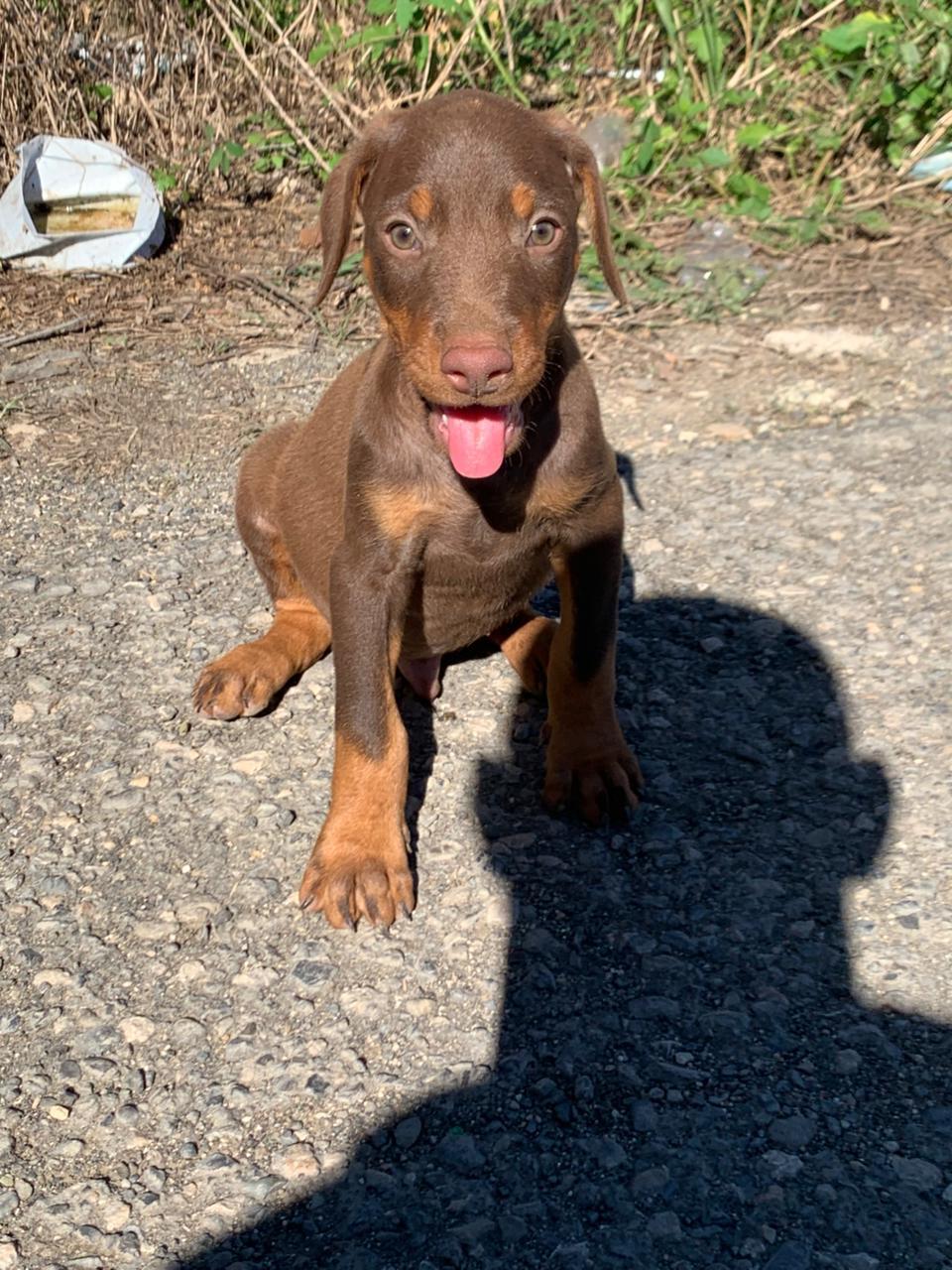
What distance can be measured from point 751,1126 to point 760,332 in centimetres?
473

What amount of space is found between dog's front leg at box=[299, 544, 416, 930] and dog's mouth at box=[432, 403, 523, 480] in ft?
1.32

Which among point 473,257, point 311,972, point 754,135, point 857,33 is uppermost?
point 473,257

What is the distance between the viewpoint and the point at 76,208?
310 inches

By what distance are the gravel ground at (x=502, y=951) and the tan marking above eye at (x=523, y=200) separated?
1.65 metres

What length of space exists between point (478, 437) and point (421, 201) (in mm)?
576

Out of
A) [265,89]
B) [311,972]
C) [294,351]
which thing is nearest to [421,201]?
[311,972]

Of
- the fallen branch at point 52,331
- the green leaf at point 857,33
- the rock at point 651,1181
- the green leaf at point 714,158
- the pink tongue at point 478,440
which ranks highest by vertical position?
the green leaf at point 857,33

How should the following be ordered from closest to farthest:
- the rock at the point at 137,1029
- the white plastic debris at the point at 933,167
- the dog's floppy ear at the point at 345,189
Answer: the rock at the point at 137,1029
the dog's floppy ear at the point at 345,189
the white plastic debris at the point at 933,167

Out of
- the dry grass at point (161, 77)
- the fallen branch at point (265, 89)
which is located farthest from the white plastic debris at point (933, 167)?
the fallen branch at point (265, 89)

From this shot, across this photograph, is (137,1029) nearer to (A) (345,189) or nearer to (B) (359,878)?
(B) (359,878)

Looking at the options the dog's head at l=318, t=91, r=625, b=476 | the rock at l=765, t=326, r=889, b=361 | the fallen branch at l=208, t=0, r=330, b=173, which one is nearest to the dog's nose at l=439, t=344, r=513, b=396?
the dog's head at l=318, t=91, r=625, b=476

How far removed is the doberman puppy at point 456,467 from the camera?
10.8ft

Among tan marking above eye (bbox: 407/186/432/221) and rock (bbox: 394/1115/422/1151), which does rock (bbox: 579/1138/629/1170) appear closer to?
rock (bbox: 394/1115/422/1151)

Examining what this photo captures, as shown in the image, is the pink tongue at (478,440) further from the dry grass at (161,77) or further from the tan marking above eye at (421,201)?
the dry grass at (161,77)
